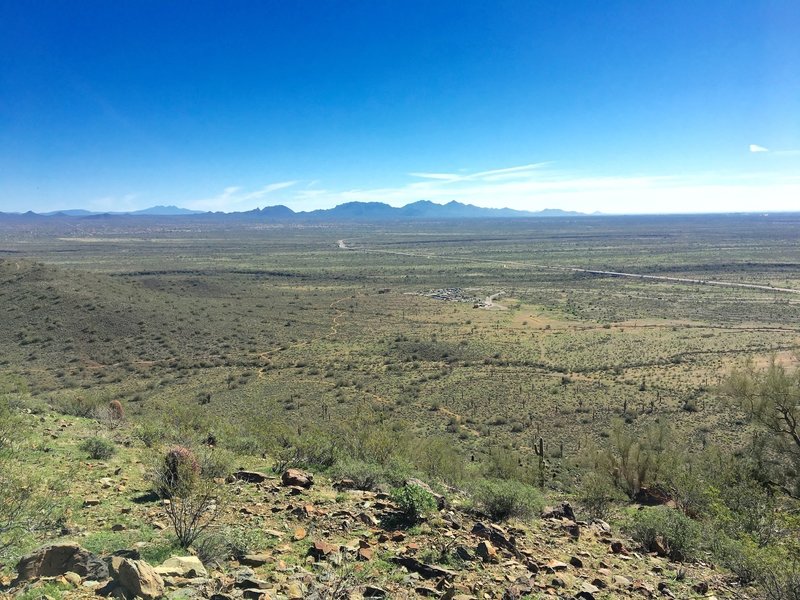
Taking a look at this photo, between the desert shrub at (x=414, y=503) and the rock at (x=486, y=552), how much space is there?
1.50m

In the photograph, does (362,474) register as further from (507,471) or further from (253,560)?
(507,471)

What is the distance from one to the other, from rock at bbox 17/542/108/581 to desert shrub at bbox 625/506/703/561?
10354 millimetres

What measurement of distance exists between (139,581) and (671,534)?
33.3ft

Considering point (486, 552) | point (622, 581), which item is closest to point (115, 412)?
point (486, 552)

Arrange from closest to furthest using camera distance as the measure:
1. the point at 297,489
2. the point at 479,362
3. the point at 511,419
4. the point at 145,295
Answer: the point at 297,489 < the point at 511,419 < the point at 479,362 < the point at 145,295

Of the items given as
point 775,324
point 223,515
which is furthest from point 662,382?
point 223,515

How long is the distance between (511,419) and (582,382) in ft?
35.3

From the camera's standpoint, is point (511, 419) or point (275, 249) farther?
point (275, 249)

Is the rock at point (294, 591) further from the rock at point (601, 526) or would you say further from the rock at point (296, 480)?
the rock at point (601, 526)

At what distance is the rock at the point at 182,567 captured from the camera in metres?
6.71

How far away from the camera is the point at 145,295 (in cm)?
6341

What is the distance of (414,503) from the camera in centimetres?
996

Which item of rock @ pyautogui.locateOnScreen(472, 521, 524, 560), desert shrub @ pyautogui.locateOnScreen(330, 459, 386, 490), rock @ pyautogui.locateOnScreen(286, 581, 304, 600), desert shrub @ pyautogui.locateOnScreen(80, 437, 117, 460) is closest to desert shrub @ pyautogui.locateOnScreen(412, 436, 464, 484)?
desert shrub @ pyautogui.locateOnScreen(330, 459, 386, 490)

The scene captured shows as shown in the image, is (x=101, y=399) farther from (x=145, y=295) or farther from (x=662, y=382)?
(x=145, y=295)
